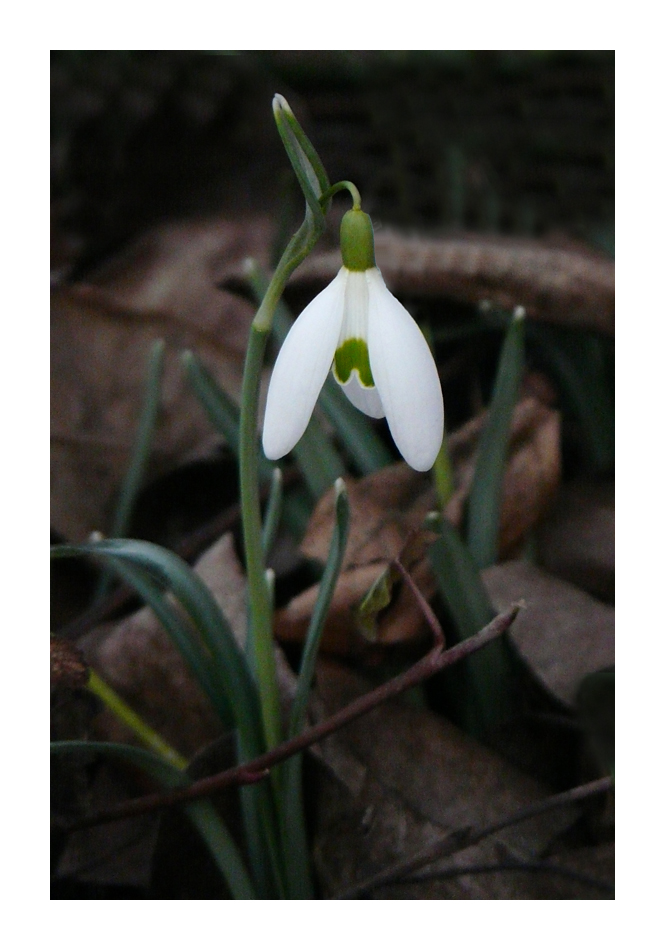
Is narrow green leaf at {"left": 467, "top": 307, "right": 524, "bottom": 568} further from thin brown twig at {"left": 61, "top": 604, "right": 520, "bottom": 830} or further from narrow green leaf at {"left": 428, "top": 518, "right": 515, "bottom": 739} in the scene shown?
thin brown twig at {"left": 61, "top": 604, "right": 520, "bottom": 830}

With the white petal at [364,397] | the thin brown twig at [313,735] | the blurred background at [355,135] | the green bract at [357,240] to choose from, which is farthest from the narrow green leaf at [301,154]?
the blurred background at [355,135]

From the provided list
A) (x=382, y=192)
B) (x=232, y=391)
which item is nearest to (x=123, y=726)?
(x=232, y=391)

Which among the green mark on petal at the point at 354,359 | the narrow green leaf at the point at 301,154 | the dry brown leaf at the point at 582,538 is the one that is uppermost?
the narrow green leaf at the point at 301,154

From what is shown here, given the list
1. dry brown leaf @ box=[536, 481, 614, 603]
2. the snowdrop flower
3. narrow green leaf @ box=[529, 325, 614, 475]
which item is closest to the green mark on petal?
the snowdrop flower

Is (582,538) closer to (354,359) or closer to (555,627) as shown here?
(555,627)

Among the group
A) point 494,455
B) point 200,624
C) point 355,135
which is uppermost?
point 355,135

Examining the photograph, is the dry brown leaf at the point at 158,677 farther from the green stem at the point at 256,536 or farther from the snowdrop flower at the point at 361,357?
the snowdrop flower at the point at 361,357

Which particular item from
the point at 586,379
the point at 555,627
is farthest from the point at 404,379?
the point at 586,379
